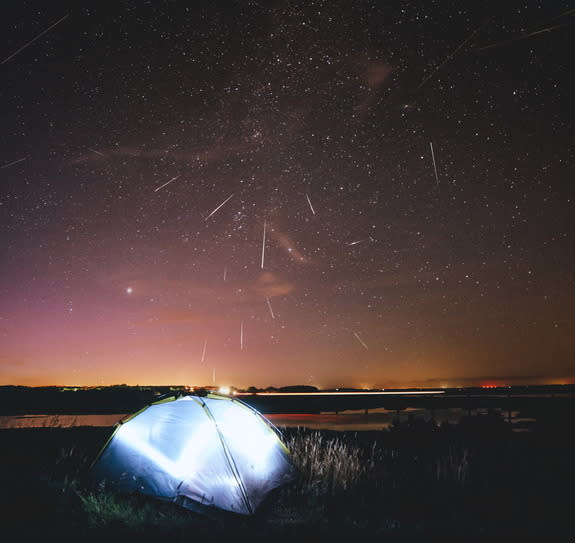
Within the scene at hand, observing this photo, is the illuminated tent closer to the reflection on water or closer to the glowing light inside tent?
the glowing light inside tent

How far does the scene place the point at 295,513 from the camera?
22.1 feet

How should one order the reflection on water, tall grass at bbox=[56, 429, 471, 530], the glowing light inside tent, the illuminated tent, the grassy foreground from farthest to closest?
the reflection on water < the glowing light inside tent < the illuminated tent < tall grass at bbox=[56, 429, 471, 530] < the grassy foreground

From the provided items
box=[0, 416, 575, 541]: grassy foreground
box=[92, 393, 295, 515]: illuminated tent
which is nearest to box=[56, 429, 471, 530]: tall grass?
box=[0, 416, 575, 541]: grassy foreground

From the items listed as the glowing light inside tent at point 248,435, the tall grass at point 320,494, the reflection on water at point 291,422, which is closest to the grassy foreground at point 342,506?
the tall grass at point 320,494

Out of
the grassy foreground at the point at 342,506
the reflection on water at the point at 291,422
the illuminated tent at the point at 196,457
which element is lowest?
the reflection on water at the point at 291,422

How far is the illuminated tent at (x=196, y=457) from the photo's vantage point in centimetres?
692

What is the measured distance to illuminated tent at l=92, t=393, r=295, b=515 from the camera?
6.92 meters

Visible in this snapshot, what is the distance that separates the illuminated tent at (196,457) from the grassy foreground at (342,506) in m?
0.23

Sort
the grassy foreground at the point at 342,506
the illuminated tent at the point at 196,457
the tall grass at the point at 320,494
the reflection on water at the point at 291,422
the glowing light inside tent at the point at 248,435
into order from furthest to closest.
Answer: the reflection on water at the point at 291,422
the glowing light inside tent at the point at 248,435
the illuminated tent at the point at 196,457
the tall grass at the point at 320,494
the grassy foreground at the point at 342,506

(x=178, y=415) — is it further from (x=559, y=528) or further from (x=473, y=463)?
(x=473, y=463)

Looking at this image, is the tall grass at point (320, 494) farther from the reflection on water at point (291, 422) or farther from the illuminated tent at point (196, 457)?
the reflection on water at point (291, 422)

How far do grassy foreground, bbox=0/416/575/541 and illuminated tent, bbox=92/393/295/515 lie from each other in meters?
0.23

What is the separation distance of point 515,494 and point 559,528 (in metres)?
1.92

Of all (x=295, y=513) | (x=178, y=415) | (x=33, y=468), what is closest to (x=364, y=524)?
(x=295, y=513)
